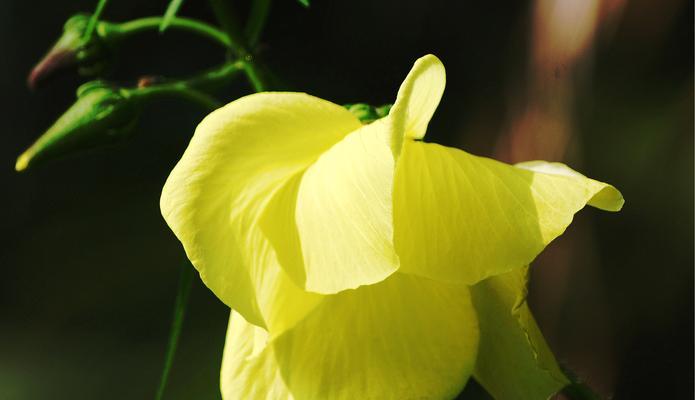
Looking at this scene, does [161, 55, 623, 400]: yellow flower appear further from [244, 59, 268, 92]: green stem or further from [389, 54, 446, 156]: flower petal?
[244, 59, 268, 92]: green stem

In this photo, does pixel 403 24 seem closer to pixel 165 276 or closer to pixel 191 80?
pixel 165 276

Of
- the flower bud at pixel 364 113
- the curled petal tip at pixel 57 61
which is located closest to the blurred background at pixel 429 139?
the curled petal tip at pixel 57 61

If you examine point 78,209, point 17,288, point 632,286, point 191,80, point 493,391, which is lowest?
point 17,288

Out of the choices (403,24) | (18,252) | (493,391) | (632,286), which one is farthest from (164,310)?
(493,391)

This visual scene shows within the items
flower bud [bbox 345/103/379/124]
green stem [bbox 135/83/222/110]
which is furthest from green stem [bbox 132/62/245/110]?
flower bud [bbox 345/103/379/124]

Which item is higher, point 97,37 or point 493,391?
point 97,37

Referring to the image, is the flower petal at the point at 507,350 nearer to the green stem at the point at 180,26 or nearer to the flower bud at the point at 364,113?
the flower bud at the point at 364,113

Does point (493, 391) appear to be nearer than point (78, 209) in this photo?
Yes
